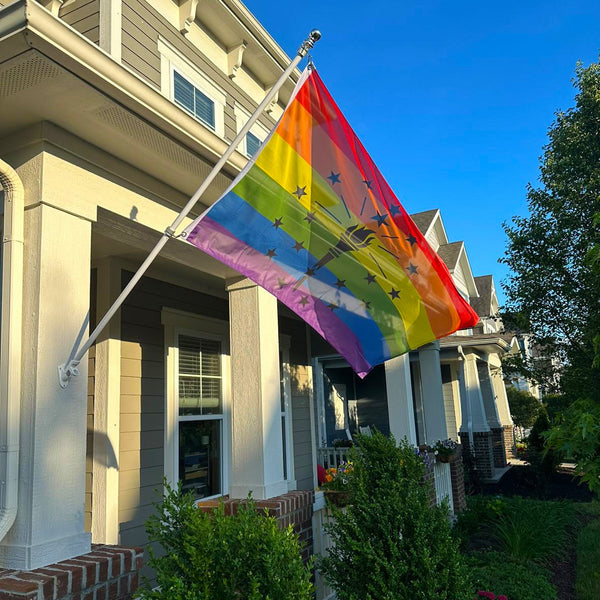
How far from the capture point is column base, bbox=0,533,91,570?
283 centimetres

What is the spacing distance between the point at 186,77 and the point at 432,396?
749 cm

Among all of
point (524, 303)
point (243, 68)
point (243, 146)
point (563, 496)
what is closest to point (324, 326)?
point (243, 146)

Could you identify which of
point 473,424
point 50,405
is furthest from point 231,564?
point 473,424

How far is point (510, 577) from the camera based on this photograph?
5812mm

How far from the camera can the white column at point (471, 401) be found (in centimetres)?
1560

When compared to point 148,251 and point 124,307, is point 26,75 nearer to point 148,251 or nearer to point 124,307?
point 148,251

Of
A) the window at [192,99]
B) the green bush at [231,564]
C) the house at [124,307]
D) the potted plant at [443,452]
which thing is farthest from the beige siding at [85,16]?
the potted plant at [443,452]

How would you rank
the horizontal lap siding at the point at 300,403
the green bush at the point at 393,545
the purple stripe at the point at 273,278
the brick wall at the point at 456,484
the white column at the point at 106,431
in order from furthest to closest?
the horizontal lap siding at the point at 300,403
the brick wall at the point at 456,484
the white column at the point at 106,431
the green bush at the point at 393,545
the purple stripe at the point at 273,278

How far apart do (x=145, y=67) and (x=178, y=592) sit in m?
5.22

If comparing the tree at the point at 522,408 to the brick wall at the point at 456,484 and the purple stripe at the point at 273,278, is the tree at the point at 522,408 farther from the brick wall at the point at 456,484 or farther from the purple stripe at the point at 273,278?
the purple stripe at the point at 273,278

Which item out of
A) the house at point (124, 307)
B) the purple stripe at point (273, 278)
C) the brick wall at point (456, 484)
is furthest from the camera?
the brick wall at point (456, 484)

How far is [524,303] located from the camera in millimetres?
10336

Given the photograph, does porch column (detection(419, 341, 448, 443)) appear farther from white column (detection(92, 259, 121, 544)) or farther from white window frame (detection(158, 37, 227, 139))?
white column (detection(92, 259, 121, 544))

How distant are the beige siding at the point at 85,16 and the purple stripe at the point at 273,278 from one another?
3183 mm
